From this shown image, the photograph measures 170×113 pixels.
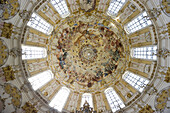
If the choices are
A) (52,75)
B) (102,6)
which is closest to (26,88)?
(52,75)

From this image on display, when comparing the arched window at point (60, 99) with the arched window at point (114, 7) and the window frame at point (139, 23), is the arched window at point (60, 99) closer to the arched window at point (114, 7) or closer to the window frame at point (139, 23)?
the window frame at point (139, 23)

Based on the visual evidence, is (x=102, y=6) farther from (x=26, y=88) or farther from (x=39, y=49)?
(x=26, y=88)

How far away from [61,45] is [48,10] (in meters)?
7.38

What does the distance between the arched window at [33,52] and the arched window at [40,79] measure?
3058mm

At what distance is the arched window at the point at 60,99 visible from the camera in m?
20.0

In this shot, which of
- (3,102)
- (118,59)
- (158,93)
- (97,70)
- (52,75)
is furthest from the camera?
(97,70)

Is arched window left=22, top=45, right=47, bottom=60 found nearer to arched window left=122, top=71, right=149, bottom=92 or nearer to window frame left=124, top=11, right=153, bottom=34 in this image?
window frame left=124, top=11, right=153, bottom=34

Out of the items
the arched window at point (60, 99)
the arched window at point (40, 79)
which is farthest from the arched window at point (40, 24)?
the arched window at point (60, 99)

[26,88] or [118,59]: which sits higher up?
[118,59]

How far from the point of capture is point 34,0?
1539cm

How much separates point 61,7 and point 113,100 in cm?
1731

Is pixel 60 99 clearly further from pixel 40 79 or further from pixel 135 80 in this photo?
pixel 135 80

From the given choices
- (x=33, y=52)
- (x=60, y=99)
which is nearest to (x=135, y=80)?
(x=60, y=99)

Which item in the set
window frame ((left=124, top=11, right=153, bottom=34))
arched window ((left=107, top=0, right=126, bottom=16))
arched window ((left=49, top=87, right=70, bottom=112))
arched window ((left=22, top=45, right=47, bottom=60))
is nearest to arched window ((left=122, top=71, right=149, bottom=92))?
window frame ((left=124, top=11, right=153, bottom=34))
